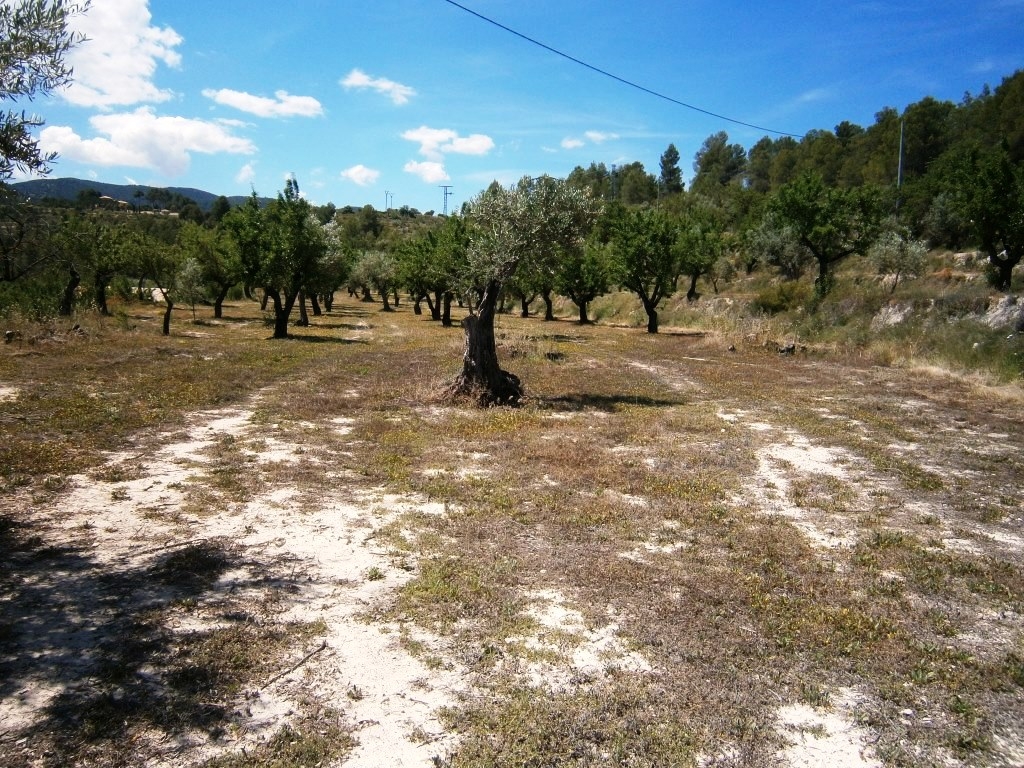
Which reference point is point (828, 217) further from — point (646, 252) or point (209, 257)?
point (209, 257)

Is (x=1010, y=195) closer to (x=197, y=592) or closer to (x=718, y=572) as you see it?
(x=718, y=572)

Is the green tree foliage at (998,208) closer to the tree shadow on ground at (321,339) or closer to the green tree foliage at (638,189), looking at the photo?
the tree shadow on ground at (321,339)

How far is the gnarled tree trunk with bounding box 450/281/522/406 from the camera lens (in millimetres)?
17172

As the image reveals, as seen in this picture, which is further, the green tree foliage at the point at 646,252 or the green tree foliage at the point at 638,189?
the green tree foliage at the point at 638,189

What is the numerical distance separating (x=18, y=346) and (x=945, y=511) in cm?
3006

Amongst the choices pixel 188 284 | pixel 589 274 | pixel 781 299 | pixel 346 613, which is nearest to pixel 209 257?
pixel 188 284

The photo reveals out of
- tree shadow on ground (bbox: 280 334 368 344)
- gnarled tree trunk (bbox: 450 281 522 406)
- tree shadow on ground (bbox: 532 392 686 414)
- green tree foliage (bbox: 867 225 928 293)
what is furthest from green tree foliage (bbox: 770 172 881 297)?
gnarled tree trunk (bbox: 450 281 522 406)

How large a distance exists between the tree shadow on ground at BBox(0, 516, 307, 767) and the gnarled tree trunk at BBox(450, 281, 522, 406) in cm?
1018

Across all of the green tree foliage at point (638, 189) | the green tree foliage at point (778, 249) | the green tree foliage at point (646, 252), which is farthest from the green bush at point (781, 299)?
the green tree foliage at point (638, 189)

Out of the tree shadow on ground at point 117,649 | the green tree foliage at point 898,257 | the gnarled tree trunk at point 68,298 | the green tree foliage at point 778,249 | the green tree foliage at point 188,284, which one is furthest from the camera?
the green tree foliage at point 778,249

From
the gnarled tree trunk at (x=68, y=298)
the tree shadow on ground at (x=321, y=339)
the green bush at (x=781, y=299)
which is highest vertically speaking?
the green bush at (x=781, y=299)

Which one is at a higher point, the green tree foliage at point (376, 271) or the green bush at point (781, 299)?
the green tree foliage at point (376, 271)

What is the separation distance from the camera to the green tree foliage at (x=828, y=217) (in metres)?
40.0

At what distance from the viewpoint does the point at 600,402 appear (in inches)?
706
